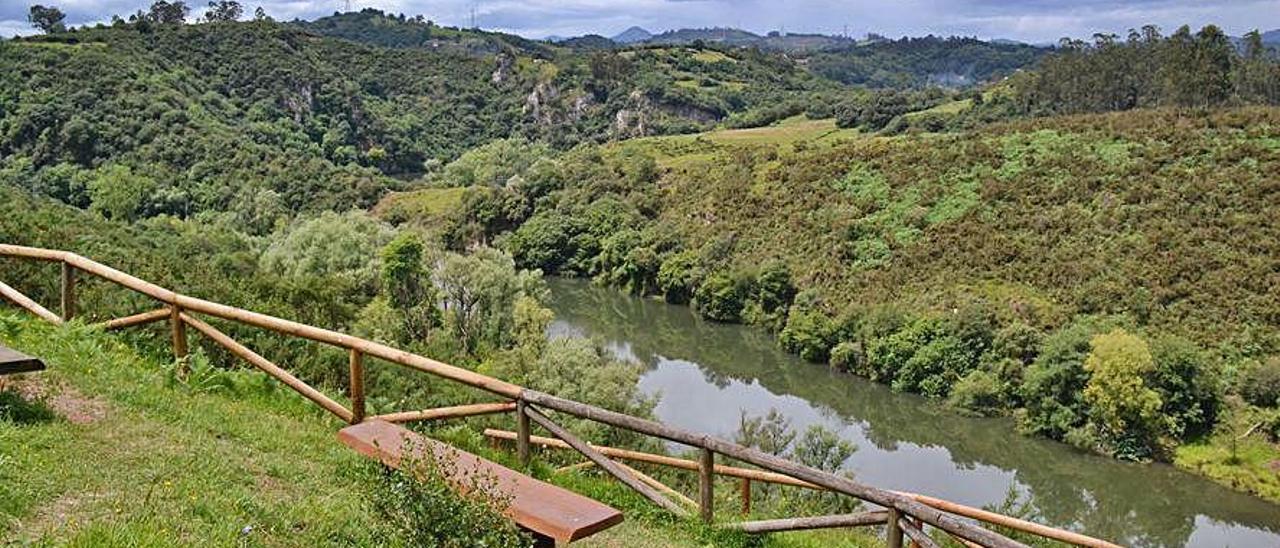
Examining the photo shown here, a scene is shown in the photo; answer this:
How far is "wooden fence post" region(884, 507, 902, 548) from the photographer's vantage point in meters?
5.46

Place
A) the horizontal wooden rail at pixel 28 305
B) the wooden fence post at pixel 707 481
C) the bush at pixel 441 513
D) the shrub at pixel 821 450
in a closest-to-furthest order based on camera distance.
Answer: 1. the bush at pixel 441 513
2. the wooden fence post at pixel 707 481
3. the horizontal wooden rail at pixel 28 305
4. the shrub at pixel 821 450

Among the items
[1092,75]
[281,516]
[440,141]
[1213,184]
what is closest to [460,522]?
[281,516]

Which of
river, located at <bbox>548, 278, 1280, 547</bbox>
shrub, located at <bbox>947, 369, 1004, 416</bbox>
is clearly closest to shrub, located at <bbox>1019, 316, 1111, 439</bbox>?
river, located at <bbox>548, 278, 1280, 547</bbox>

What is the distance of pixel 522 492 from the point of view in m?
5.22

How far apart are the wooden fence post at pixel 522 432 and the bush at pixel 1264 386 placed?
34891mm

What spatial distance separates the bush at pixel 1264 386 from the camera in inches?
1330

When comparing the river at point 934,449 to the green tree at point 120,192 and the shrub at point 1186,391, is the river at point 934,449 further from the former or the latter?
the green tree at point 120,192

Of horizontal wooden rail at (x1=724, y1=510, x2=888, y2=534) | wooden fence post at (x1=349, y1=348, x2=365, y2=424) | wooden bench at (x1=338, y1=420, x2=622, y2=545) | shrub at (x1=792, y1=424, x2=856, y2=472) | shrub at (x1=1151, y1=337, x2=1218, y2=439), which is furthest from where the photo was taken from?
shrub at (x1=1151, y1=337, x2=1218, y2=439)

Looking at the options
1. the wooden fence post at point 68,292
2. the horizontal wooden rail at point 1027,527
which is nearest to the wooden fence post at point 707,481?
the horizontal wooden rail at point 1027,527

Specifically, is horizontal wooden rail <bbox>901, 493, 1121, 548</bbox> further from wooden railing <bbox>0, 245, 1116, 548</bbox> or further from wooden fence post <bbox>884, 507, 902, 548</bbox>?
wooden fence post <bbox>884, 507, 902, 548</bbox>

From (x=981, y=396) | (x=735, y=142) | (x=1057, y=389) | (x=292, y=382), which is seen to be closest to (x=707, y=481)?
(x=292, y=382)

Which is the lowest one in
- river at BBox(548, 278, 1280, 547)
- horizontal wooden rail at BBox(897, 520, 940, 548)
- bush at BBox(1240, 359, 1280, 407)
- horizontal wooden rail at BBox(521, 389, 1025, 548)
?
river at BBox(548, 278, 1280, 547)

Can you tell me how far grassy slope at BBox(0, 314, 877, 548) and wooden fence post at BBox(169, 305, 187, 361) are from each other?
188 mm

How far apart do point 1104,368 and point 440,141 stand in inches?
4062
